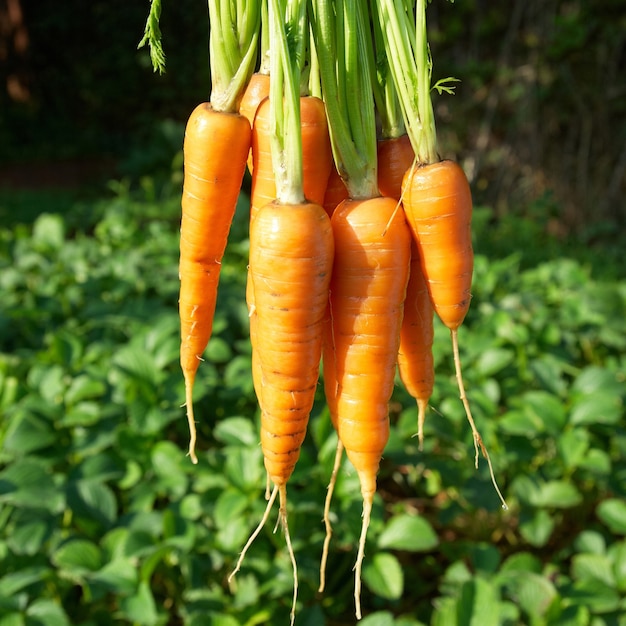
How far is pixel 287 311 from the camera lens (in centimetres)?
99

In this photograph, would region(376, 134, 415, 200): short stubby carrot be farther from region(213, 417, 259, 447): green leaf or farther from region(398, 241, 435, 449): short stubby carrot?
region(213, 417, 259, 447): green leaf

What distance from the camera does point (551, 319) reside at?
3031 millimetres

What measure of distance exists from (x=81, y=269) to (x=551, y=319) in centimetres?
210

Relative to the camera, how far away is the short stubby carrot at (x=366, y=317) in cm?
94

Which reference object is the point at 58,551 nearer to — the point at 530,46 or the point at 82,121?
the point at 530,46

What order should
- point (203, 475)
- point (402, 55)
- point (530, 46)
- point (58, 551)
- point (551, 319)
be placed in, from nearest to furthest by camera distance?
point (402, 55), point (58, 551), point (203, 475), point (551, 319), point (530, 46)

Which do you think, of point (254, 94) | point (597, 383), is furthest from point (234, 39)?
point (597, 383)

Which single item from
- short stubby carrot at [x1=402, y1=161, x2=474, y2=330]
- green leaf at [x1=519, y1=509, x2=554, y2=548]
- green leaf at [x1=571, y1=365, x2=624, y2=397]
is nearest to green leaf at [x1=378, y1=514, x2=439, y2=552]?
green leaf at [x1=519, y1=509, x2=554, y2=548]

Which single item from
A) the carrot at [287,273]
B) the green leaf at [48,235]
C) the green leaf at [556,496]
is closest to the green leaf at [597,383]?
the green leaf at [556,496]

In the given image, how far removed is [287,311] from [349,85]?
31cm

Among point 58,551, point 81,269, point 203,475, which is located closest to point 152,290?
point 81,269

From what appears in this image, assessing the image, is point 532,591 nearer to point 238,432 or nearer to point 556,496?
point 556,496

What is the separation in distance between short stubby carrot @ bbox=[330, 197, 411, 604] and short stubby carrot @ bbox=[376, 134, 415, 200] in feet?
0.23

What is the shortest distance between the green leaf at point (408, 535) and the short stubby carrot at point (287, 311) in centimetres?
90
